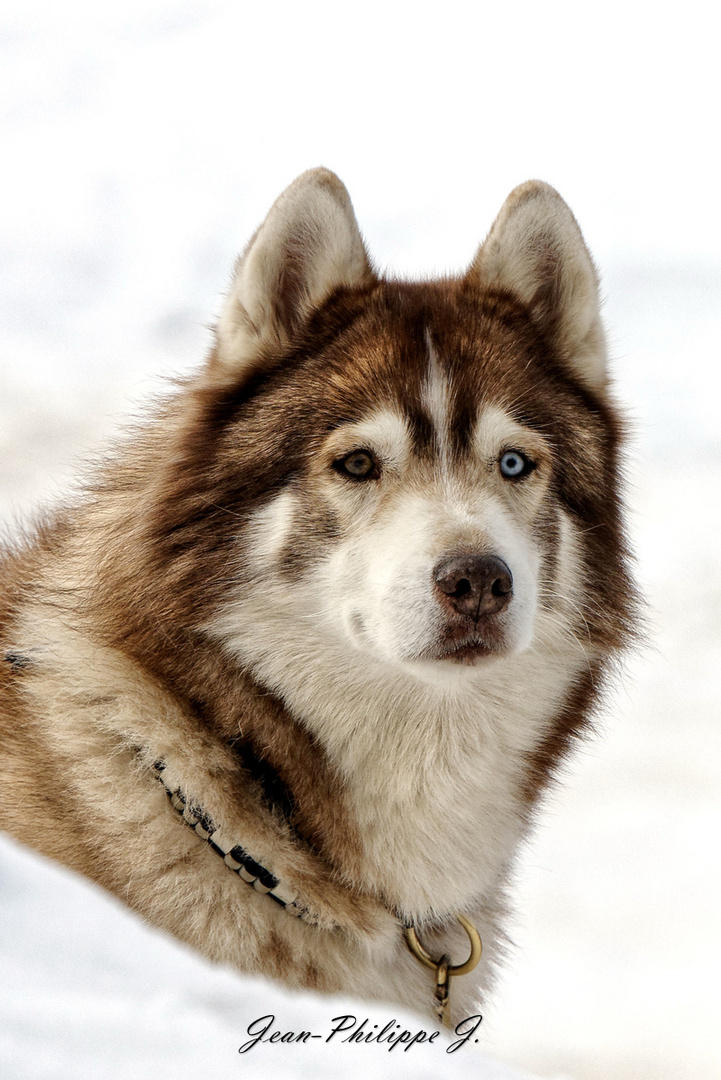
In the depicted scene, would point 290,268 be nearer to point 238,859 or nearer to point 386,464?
point 386,464

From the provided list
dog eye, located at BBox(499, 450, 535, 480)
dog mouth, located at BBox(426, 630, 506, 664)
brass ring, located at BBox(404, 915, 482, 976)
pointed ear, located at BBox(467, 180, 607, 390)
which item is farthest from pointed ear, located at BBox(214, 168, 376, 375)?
brass ring, located at BBox(404, 915, 482, 976)

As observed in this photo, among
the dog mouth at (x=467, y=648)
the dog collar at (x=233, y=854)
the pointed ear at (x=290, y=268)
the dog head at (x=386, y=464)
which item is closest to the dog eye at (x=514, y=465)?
the dog head at (x=386, y=464)

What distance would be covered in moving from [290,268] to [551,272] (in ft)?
Result: 3.56

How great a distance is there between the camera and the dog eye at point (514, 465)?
3953mm

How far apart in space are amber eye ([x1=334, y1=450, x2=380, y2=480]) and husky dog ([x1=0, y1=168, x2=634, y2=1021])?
0.01 metres

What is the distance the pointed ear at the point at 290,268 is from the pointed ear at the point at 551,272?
1.91ft

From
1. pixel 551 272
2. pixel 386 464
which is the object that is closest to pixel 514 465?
pixel 386 464

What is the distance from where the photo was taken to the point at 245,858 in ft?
12.1

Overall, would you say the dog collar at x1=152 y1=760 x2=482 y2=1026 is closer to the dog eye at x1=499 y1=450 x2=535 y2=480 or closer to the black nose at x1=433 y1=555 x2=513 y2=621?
the black nose at x1=433 y1=555 x2=513 y2=621

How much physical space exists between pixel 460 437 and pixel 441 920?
1.76 m

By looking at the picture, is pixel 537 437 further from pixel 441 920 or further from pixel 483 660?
pixel 441 920

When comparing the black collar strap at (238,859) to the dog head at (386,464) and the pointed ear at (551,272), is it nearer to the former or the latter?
the dog head at (386,464)

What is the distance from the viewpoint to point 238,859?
145 inches

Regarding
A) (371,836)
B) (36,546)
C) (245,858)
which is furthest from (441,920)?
(36,546)
